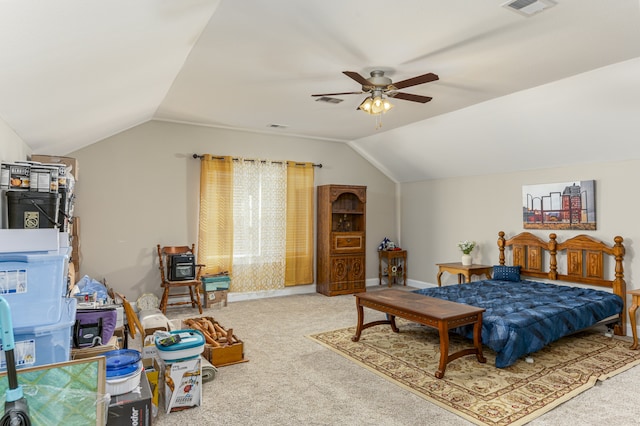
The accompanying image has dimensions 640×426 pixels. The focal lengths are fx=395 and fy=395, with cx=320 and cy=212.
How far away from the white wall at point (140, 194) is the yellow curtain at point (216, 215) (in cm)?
15

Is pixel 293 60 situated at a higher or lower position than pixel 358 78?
higher

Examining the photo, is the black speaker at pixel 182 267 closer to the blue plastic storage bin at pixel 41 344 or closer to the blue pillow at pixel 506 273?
the blue plastic storage bin at pixel 41 344

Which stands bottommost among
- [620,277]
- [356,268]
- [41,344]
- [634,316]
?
[634,316]

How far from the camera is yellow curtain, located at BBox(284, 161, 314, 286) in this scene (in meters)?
6.51

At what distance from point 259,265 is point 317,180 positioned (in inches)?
70.1

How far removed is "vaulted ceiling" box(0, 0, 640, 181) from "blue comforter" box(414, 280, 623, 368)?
5.75ft

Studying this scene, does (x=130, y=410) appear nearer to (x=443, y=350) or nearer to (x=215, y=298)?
(x=443, y=350)

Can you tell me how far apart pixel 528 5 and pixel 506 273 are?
386 cm

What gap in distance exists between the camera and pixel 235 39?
116 inches

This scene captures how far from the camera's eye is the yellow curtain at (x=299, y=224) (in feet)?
21.4

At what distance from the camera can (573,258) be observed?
4.94 metres

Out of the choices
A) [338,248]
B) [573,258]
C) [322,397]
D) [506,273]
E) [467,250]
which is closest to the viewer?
[322,397]

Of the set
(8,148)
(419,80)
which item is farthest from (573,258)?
(8,148)

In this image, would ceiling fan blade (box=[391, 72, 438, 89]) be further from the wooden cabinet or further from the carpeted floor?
the wooden cabinet
